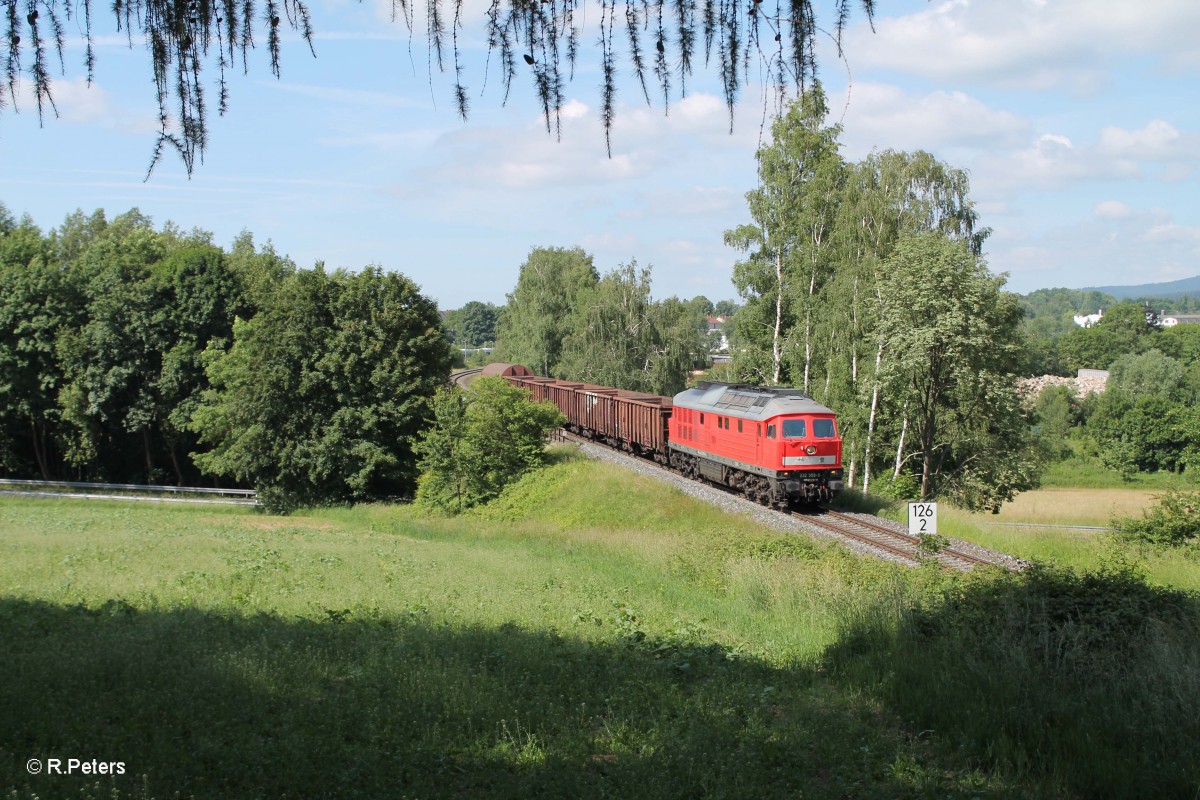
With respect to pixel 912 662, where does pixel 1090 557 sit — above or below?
below

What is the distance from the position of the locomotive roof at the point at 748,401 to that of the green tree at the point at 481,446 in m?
7.17

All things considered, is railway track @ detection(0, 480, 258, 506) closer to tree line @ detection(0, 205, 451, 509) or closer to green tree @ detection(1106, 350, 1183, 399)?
tree line @ detection(0, 205, 451, 509)

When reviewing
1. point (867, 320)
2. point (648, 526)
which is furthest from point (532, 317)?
point (648, 526)

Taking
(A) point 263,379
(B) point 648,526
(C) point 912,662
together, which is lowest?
(B) point 648,526

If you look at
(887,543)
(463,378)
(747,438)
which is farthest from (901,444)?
(463,378)

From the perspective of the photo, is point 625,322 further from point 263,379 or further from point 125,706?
point 125,706

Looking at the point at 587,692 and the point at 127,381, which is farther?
the point at 127,381

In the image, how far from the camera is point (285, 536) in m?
24.5

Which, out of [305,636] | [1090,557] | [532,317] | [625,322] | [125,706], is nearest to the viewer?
[125,706]

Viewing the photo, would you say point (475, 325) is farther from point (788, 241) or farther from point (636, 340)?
point (788, 241)

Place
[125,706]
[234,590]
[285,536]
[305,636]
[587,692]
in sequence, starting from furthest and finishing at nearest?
[285,536] → [234,590] → [305,636] → [587,692] → [125,706]

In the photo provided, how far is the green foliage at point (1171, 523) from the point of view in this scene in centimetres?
1956

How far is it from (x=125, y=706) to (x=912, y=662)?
795 cm

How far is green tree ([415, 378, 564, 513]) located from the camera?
33812mm
